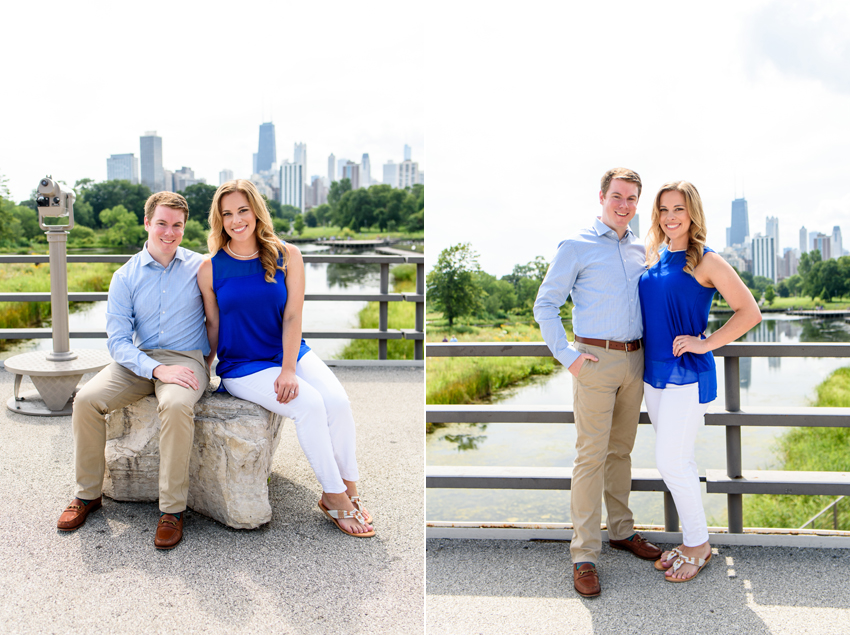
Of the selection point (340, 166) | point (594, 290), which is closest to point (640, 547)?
point (594, 290)

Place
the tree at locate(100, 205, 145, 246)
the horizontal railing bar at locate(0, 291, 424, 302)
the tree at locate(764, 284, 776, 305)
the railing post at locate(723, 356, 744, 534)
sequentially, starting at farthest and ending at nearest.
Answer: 1. the tree at locate(764, 284, 776, 305)
2. the tree at locate(100, 205, 145, 246)
3. the horizontal railing bar at locate(0, 291, 424, 302)
4. the railing post at locate(723, 356, 744, 534)

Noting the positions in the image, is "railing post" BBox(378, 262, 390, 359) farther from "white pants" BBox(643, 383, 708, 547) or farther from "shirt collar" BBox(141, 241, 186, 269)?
"white pants" BBox(643, 383, 708, 547)

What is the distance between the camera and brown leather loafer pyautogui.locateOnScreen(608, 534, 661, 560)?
2.52 meters

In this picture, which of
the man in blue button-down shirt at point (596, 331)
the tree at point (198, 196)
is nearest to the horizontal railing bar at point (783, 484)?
the man in blue button-down shirt at point (596, 331)

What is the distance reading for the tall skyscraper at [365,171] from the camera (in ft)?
174

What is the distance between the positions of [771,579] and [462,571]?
1.15m

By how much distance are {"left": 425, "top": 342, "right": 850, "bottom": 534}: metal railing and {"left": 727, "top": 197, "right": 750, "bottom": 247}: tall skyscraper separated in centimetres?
4465

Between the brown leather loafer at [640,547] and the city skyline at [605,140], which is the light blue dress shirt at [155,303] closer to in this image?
the brown leather loafer at [640,547]

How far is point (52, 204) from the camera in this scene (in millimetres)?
4004

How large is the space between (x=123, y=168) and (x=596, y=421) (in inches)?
1477

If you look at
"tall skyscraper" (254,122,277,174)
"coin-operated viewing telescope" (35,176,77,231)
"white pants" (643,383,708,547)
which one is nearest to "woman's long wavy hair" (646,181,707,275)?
"white pants" (643,383,708,547)

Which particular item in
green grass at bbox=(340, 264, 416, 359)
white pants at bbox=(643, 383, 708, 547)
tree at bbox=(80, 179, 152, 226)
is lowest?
green grass at bbox=(340, 264, 416, 359)

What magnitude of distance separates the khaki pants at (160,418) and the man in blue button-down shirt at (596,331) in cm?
145

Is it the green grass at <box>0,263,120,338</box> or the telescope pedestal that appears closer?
the telescope pedestal
